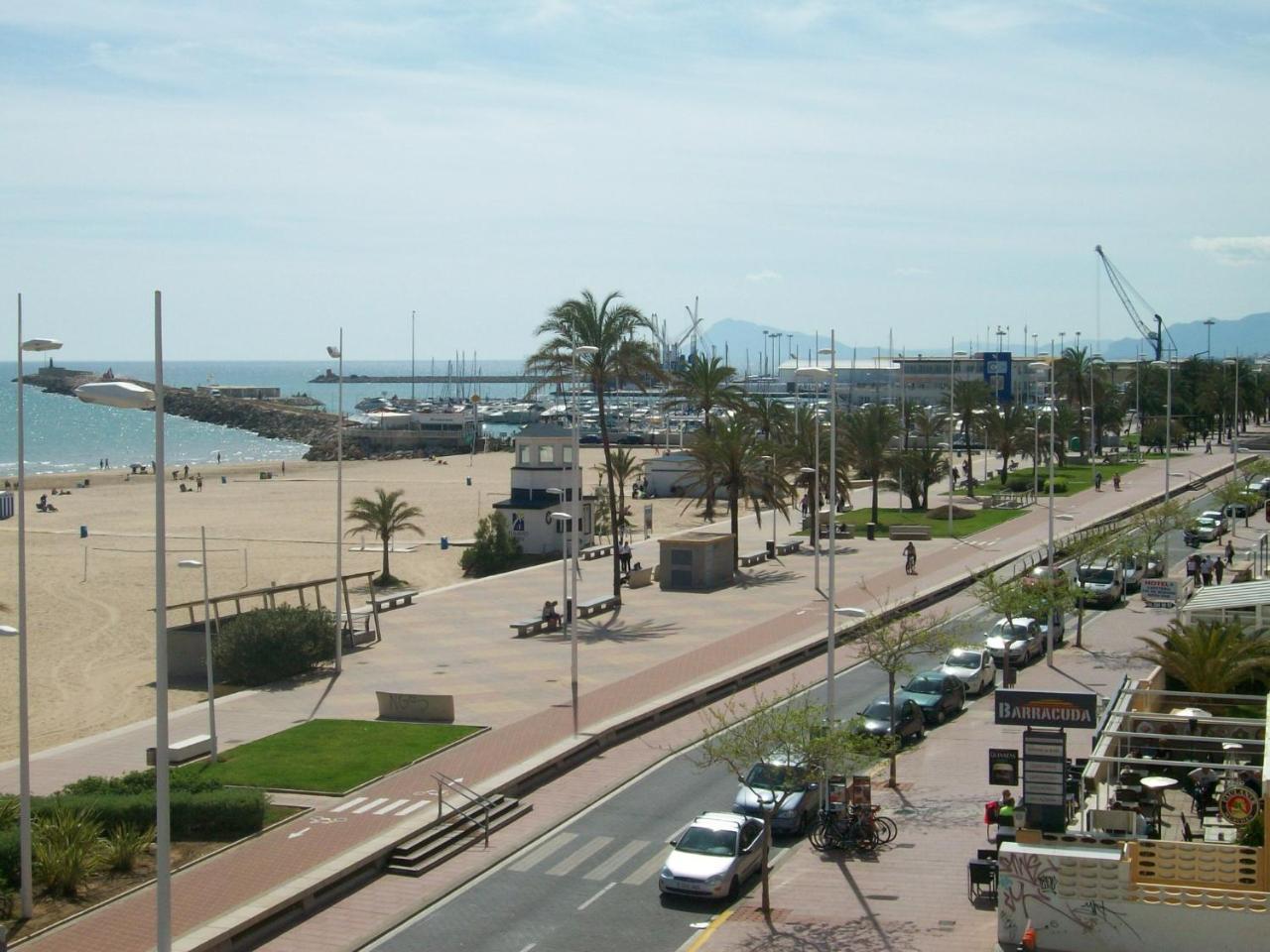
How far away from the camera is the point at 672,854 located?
20.7 metres

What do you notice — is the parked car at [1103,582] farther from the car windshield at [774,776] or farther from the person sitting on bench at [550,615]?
the car windshield at [774,776]

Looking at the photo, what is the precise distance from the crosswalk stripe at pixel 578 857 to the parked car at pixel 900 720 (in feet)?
24.2

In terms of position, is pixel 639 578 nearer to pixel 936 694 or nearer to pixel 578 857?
pixel 936 694

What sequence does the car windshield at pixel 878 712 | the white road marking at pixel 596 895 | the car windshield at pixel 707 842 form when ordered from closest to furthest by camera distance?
the white road marking at pixel 596 895 < the car windshield at pixel 707 842 < the car windshield at pixel 878 712

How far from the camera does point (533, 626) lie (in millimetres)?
40219

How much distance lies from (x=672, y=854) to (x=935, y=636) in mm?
12211

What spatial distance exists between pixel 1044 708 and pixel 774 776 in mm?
4378

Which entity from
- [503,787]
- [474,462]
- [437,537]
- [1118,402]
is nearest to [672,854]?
[503,787]

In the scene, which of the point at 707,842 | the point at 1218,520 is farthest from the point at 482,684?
the point at 1218,520

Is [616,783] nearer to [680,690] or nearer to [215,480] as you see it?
[680,690]

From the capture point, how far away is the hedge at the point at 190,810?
22328 millimetres

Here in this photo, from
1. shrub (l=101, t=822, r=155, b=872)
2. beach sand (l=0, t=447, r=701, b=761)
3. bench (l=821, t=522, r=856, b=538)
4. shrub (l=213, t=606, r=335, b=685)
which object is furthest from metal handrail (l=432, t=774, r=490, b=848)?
bench (l=821, t=522, r=856, b=538)

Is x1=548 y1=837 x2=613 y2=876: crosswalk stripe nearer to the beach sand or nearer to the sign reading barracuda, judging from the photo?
the sign reading barracuda

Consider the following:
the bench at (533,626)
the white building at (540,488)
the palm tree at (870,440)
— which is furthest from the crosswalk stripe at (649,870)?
the palm tree at (870,440)
